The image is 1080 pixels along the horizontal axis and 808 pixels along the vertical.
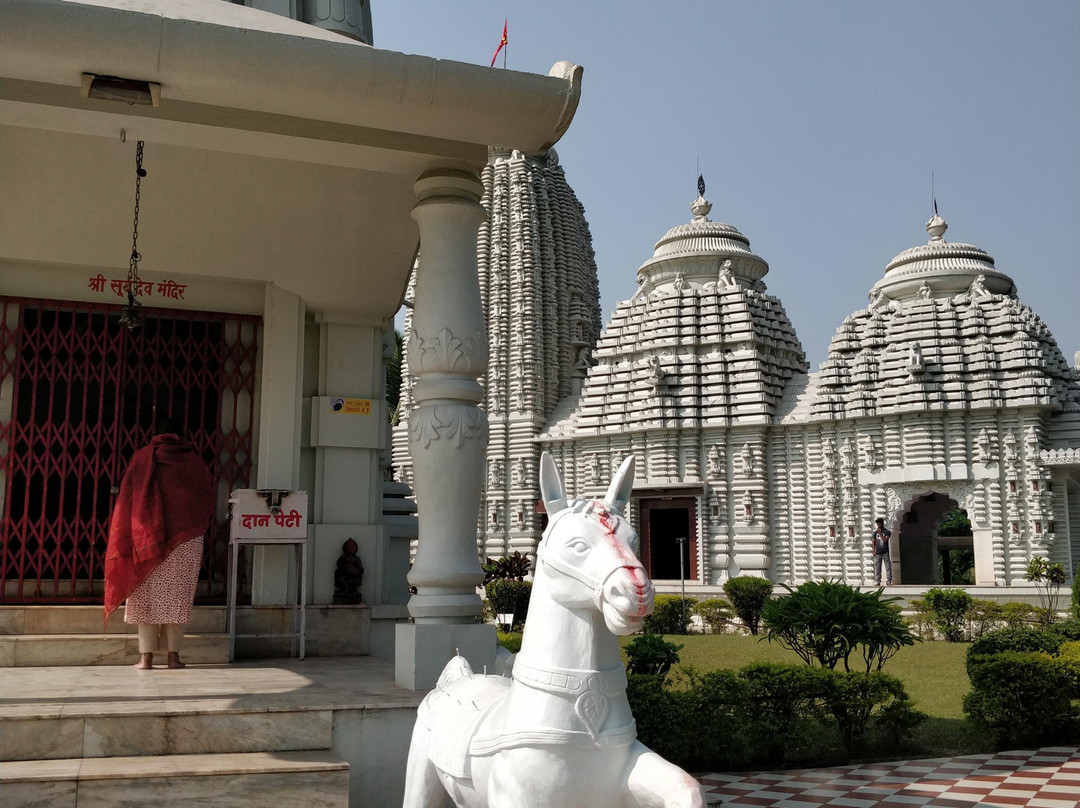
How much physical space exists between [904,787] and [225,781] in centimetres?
455

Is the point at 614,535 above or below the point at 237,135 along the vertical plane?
below

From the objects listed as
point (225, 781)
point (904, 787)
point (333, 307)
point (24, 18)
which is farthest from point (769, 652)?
point (24, 18)

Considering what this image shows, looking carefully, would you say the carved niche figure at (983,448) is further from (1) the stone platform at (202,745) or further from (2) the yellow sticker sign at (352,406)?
(1) the stone platform at (202,745)

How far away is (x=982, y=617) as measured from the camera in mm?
18828

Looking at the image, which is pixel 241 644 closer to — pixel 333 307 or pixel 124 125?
pixel 333 307

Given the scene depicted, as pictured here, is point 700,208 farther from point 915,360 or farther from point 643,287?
point 915,360

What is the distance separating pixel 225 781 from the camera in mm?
4113

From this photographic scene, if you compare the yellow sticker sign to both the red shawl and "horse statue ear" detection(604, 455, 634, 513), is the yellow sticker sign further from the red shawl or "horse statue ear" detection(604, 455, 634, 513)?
"horse statue ear" detection(604, 455, 634, 513)

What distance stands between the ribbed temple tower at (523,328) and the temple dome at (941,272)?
536 inches

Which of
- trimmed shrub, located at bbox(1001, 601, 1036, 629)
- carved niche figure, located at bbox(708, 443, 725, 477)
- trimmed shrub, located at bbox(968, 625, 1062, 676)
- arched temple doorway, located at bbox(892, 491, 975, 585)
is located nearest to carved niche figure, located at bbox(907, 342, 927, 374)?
arched temple doorway, located at bbox(892, 491, 975, 585)

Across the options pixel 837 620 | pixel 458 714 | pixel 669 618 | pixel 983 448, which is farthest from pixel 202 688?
pixel 983 448

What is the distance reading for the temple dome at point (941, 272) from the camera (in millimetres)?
30047

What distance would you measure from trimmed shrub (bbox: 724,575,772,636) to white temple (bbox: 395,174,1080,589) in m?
7.30

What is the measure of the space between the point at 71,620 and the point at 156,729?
3002 millimetres
